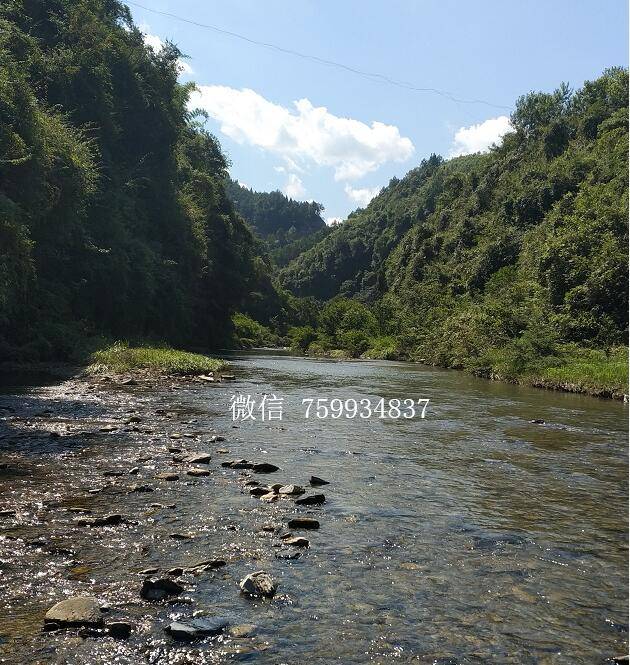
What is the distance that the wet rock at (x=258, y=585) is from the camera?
539 cm

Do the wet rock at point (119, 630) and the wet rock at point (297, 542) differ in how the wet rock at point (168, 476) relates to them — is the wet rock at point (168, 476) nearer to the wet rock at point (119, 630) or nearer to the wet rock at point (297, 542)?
the wet rock at point (297, 542)

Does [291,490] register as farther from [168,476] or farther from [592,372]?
[592,372]

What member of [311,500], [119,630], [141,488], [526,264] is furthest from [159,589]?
Answer: [526,264]

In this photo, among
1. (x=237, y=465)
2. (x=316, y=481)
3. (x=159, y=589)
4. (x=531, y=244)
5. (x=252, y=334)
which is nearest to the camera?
(x=159, y=589)

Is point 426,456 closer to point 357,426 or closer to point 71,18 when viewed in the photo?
point 357,426

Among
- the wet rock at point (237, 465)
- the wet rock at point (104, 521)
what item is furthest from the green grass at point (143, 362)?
the wet rock at point (104, 521)

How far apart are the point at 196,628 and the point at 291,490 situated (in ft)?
13.3

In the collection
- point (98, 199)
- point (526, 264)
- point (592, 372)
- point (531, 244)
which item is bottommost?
point (592, 372)

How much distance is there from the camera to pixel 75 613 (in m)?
4.75

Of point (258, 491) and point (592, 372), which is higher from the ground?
point (592, 372)

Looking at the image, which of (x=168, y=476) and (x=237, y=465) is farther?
(x=237, y=465)

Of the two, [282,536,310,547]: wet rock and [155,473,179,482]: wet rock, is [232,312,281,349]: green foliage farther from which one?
[282,536,310,547]: wet rock

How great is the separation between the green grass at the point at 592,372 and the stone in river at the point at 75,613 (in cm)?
2474

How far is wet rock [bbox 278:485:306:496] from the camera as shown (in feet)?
28.6
